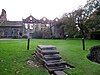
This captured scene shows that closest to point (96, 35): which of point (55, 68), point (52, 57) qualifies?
point (52, 57)

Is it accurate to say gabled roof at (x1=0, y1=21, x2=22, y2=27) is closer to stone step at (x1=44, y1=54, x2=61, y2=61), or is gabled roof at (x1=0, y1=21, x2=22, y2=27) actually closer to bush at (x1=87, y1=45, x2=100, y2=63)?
bush at (x1=87, y1=45, x2=100, y2=63)

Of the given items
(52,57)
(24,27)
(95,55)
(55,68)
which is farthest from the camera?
(24,27)

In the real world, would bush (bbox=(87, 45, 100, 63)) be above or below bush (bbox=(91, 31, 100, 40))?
below

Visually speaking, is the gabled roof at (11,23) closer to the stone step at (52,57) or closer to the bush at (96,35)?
the bush at (96,35)

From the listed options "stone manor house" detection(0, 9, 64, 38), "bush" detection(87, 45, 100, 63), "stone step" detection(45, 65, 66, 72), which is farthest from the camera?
"stone manor house" detection(0, 9, 64, 38)

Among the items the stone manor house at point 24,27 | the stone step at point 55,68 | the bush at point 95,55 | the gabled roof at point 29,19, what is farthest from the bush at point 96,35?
the stone step at point 55,68

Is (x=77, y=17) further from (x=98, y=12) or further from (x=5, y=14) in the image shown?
(x=5, y=14)

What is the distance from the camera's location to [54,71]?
8773 mm

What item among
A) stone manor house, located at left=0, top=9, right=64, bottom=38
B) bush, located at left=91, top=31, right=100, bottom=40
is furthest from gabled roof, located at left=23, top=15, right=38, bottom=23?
bush, located at left=91, top=31, right=100, bottom=40

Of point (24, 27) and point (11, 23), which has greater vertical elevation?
point (11, 23)

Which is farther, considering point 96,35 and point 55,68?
point 96,35

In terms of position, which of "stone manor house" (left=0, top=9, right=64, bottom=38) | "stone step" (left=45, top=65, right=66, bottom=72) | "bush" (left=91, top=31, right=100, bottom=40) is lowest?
"stone step" (left=45, top=65, right=66, bottom=72)

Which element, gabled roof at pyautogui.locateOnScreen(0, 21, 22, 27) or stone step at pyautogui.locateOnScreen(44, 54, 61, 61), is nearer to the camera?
stone step at pyautogui.locateOnScreen(44, 54, 61, 61)

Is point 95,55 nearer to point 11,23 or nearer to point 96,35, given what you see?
point 96,35
